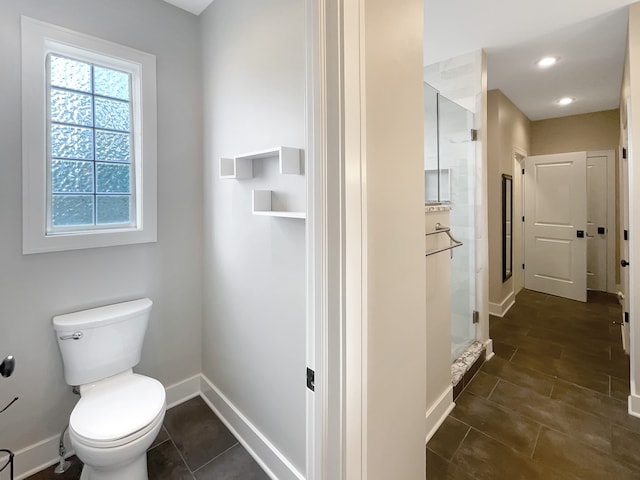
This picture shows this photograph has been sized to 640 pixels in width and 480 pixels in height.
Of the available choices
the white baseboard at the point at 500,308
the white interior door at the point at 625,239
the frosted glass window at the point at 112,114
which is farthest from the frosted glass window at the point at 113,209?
the white baseboard at the point at 500,308

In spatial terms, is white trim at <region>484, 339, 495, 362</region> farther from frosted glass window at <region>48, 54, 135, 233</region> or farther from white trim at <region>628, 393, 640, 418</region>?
frosted glass window at <region>48, 54, 135, 233</region>

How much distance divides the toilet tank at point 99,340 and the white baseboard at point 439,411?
1.78m

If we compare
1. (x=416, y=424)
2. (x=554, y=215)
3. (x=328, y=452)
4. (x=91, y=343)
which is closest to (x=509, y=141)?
(x=554, y=215)

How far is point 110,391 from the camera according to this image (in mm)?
1585

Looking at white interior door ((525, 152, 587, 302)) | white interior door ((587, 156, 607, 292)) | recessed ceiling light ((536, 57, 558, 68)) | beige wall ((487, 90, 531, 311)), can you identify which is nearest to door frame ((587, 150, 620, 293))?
white interior door ((587, 156, 607, 292))

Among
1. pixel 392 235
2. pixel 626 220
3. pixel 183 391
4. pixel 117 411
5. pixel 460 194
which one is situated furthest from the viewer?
pixel 460 194

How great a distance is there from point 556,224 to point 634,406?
3162mm

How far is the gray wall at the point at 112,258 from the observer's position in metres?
1.53

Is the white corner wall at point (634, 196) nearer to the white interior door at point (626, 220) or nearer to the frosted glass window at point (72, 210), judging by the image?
the white interior door at point (626, 220)

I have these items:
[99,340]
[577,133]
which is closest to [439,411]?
[99,340]

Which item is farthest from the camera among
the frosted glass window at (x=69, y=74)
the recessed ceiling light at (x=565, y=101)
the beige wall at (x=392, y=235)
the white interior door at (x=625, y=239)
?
the recessed ceiling light at (x=565, y=101)

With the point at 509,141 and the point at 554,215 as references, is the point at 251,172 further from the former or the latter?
the point at 554,215

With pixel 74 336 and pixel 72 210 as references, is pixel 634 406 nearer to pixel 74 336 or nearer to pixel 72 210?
pixel 74 336

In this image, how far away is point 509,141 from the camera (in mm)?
3994
